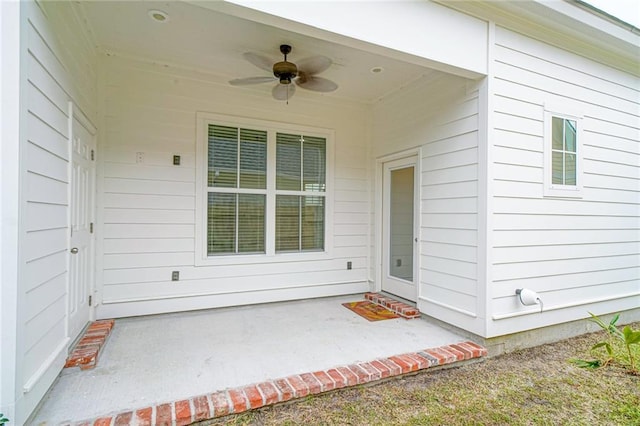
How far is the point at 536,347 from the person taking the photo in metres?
3.28

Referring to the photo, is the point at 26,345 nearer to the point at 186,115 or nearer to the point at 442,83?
the point at 186,115

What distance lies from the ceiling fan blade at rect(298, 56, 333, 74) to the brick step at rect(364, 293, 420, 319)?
2.89 metres

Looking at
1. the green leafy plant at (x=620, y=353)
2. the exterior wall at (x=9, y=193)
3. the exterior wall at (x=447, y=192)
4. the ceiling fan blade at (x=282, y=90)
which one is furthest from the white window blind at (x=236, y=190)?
the green leafy plant at (x=620, y=353)

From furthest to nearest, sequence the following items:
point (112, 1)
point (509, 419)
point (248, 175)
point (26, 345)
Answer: point (248, 175) < point (112, 1) < point (509, 419) < point (26, 345)

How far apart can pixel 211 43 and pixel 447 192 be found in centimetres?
294

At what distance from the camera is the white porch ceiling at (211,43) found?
8.96 feet

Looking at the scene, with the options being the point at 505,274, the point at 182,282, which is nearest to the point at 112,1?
the point at 182,282

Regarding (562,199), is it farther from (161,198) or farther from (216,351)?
(161,198)

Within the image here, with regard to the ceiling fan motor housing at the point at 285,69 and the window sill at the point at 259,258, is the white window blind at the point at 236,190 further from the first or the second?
the ceiling fan motor housing at the point at 285,69

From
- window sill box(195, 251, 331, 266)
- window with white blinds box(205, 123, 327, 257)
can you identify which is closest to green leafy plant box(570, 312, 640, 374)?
window sill box(195, 251, 331, 266)

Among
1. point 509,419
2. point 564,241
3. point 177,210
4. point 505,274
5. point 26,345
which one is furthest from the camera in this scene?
point 177,210

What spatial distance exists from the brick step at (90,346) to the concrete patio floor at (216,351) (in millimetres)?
64

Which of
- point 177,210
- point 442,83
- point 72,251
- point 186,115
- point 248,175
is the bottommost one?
point 72,251

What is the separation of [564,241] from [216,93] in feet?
14.7
